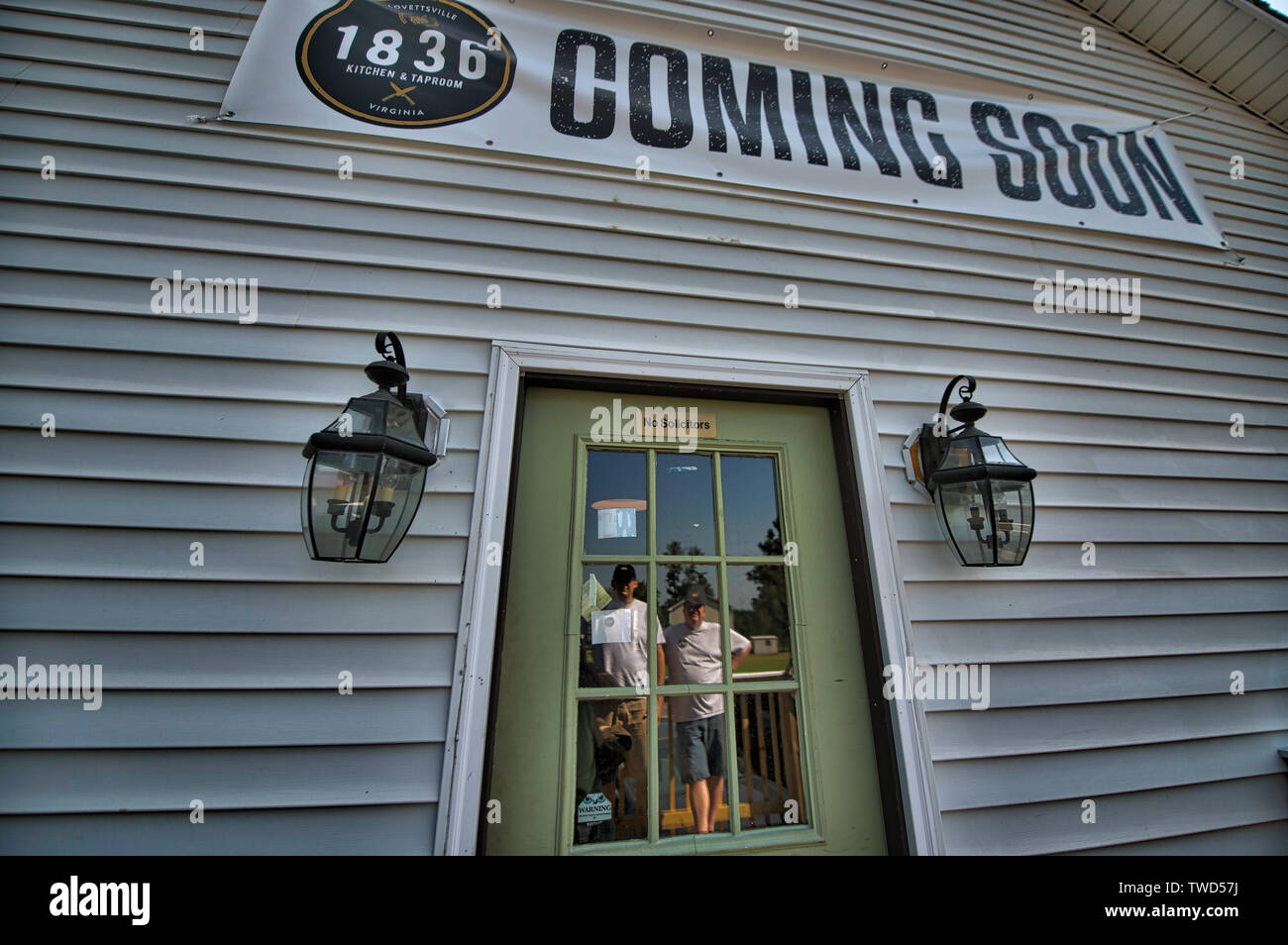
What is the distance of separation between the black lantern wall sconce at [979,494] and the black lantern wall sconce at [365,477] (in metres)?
1.47

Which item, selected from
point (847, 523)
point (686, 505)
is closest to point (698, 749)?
point (686, 505)

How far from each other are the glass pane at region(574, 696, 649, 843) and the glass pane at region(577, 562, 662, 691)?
7 centimetres

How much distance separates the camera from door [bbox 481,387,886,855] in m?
1.32

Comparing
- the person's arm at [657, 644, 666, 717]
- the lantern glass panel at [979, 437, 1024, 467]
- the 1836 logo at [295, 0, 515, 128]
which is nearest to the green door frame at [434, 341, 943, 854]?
the lantern glass panel at [979, 437, 1024, 467]

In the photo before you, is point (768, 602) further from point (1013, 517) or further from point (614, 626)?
point (1013, 517)

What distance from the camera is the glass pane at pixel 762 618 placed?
4.82 ft

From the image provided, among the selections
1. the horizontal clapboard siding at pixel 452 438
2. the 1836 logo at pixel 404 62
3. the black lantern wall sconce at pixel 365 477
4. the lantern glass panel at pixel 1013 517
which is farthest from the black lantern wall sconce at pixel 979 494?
the 1836 logo at pixel 404 62

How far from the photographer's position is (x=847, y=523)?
64.2 inches

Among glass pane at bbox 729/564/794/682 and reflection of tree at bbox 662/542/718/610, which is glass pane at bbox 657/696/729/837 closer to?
glass pane at bbox 729/564/794/682

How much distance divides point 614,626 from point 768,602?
1.57 ft

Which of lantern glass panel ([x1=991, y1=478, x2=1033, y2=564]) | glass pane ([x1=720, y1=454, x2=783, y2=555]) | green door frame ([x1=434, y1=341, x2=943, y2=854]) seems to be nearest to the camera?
green door frame ([x1=434, y1=341, x2=943, y2=854])

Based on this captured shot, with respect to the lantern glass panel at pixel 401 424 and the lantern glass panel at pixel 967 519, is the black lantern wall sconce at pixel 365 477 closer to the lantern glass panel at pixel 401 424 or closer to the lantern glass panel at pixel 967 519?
the lantern glass panel at pixel 401 424
